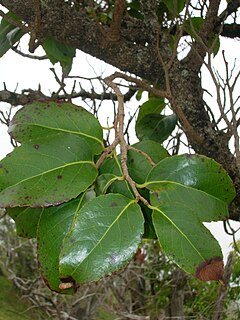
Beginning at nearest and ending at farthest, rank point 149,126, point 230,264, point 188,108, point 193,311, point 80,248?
point 80,248
point 188,108
point 149,126
point 230,264
point 193,311

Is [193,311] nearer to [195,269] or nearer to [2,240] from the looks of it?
[2,240]

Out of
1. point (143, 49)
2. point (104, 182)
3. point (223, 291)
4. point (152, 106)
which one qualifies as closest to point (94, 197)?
point (104, 182)

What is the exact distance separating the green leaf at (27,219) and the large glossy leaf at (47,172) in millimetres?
74

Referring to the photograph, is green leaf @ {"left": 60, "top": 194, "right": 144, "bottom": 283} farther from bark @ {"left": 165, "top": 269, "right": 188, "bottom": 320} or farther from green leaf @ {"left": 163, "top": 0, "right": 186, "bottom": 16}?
bark @ {"left": 165, "top": 269, "right": 188, "bottom": 320}

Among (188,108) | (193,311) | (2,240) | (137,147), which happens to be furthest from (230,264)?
(2,240)

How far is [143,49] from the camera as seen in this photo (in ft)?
2.19

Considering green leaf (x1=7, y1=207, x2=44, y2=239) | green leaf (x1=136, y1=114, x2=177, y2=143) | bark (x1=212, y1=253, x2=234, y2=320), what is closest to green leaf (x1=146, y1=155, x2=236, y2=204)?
green leaf (x1=7, y1=207, x2=44, y2=239)

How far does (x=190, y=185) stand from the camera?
17.8 inches

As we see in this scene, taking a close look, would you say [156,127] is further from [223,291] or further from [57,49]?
[223,291]

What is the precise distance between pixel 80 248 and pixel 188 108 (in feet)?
0.95

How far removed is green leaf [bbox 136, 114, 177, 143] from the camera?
0.74 m

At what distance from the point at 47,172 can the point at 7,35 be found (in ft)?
1.35

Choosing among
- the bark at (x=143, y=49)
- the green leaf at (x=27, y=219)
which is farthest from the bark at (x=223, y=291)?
the green leaf at (x=27, y=219)

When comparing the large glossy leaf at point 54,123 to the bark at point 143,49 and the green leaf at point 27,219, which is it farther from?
the bark at point 143,49
